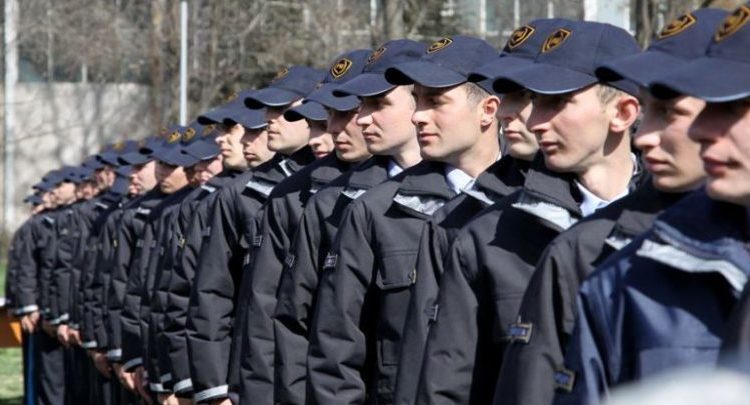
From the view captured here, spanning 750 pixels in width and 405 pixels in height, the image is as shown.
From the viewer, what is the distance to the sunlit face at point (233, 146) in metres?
10.6

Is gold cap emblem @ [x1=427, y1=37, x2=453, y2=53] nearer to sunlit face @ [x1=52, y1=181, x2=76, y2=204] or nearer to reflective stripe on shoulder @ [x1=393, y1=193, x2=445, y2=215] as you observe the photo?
reflective stripe on shoulder @ [x1=393, y1=193, x2=445, y2=215]

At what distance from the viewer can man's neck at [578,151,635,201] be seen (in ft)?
17.1

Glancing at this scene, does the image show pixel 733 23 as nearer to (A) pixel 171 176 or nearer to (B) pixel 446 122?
(B) pixel 446 122

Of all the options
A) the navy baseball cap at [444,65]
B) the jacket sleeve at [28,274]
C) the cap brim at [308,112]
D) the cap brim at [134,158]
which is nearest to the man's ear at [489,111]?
the navy baseball cap at [444,65]

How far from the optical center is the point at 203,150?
40.1 ft

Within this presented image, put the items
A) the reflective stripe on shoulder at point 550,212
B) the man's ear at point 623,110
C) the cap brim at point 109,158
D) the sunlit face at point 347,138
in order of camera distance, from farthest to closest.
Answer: the cap brim at point 109,158 < the sunlit face at point 347,138 < the man's ear at point 623,110 < the reflective stripe on shoulder at point 550,212

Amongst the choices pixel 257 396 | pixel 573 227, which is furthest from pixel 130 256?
pixel 573 227

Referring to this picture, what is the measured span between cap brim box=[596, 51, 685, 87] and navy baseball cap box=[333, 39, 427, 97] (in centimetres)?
256

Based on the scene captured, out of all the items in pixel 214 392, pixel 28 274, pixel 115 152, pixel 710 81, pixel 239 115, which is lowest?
pixel 28 274

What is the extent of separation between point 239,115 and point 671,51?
5.86m

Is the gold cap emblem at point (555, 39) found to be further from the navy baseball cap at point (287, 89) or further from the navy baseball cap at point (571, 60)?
the navy baseball cap at point (287, 89)

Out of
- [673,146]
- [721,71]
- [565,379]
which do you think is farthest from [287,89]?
[721,71]

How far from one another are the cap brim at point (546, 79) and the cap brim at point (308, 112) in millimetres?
3156

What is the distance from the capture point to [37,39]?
43.0 meters
